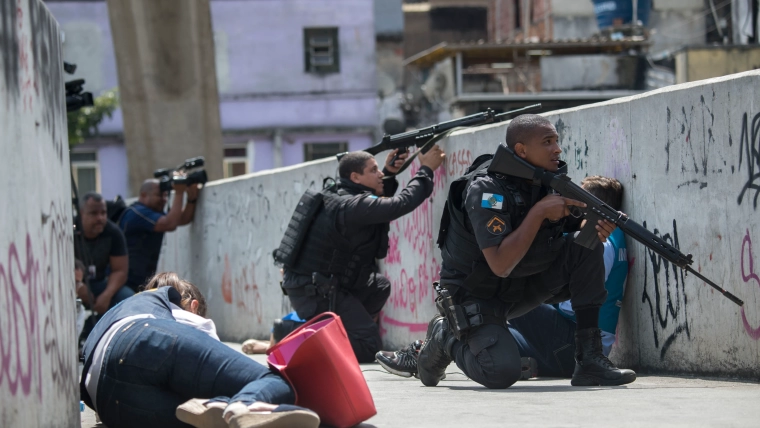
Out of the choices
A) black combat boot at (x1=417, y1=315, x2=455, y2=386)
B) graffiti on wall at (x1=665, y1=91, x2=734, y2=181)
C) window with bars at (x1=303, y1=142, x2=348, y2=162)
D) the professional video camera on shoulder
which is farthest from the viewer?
window with bars at (x1=303, y1=142, x2=348, y2=162)

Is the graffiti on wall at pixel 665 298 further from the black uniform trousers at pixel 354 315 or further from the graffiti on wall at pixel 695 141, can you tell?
the black uniform trousers at pixel 354 315

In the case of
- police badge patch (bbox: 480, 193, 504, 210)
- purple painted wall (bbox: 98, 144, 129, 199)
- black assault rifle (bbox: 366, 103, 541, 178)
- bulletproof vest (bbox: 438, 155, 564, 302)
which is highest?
black assault rifle (bbox: 366, 103, 541, 178)

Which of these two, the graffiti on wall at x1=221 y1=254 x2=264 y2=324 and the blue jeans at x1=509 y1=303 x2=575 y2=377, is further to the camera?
the graffiti on wall at x1=221 y1=254 x2=264 y2=324

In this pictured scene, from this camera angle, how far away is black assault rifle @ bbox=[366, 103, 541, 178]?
7031 millimetres

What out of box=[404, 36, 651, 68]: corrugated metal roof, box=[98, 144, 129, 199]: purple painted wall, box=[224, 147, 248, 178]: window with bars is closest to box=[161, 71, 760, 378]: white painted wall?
box=[404, 36, 651, 68]: corrugated metal roof

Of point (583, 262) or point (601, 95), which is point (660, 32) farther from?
point (583, 262)

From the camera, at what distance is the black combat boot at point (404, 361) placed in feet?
19.9

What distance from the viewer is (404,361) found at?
20.0ft

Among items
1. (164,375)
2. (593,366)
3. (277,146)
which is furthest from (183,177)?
(277,146)

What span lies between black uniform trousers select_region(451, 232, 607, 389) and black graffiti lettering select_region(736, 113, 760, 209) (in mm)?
725

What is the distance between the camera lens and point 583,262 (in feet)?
17.0

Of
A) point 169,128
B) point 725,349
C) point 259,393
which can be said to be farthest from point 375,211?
point 169,128

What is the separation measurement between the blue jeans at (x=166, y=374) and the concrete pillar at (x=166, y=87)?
549 inches

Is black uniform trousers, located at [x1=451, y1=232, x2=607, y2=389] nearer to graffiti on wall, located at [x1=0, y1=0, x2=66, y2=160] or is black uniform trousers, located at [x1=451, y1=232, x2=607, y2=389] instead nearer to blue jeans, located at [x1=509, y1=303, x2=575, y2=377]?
blue jeans, located at [x1=509, y1=303, x2=575, y2=377]
